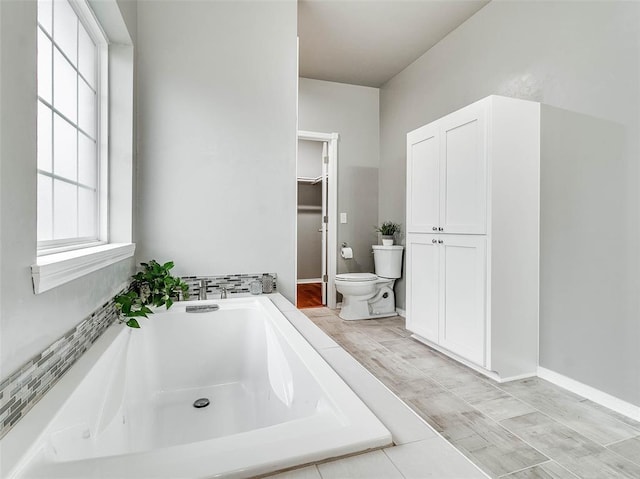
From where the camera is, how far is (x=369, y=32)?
9.75 ft

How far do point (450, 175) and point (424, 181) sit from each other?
318mm

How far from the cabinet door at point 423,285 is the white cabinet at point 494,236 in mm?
149

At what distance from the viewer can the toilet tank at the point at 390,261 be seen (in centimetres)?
356

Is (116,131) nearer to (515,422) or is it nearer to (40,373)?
(40,373)

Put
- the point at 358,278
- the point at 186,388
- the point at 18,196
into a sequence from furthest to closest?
the point at 358,278, the point at 186,388, the point at 18,196

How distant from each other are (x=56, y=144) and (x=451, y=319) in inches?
93.6

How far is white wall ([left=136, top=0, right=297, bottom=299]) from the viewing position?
2.09m

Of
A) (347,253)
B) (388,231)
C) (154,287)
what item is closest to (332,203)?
(347,253)

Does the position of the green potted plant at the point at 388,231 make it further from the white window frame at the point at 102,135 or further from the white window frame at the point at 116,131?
the white window frame at the point at 102,135

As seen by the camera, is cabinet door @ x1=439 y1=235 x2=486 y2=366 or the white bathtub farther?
cabinet door @ x1=439 y1=235 x2=486 y2=366

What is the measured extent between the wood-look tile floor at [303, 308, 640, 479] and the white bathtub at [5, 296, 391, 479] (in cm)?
82

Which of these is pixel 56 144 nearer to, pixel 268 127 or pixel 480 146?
pixel 268 127

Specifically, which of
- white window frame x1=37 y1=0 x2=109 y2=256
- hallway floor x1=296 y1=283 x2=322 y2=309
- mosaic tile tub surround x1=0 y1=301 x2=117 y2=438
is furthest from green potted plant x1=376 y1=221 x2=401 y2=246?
mosaic tile tub surround x1=0 y1=301 x2=117 y2=438

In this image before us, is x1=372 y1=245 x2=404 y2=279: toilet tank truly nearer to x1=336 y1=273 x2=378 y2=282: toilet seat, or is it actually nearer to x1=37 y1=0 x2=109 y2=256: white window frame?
x1=336 y1=273 x2=378 y2=282: toilet seat
